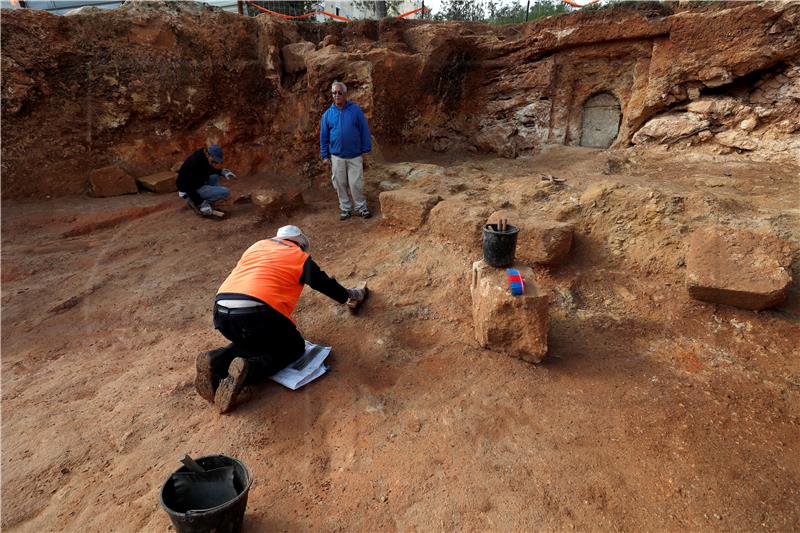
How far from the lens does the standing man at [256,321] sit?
2703 millimetres

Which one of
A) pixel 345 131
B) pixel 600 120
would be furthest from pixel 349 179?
pixel 600 120

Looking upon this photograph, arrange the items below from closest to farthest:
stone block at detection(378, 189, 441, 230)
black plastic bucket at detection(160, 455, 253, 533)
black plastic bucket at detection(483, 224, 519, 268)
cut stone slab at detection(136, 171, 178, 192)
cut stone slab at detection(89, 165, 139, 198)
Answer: black plastic bucket at detection(160, 455, 253, 533) < black plastic bucket at detection(483, 224, 519, 268) < stone block at detection(378, 189, 441, 230) < cut stone slab at detection(89, 165, 139, 198) < cut stone slab at detection(136, 171, 178, 192)

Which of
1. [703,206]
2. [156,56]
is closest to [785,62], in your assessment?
[703,206]

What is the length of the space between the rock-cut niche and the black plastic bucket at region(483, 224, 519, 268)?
16.5 feet

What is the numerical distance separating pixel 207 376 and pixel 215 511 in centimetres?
114

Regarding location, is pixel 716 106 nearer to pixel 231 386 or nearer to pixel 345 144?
pixel 345 144

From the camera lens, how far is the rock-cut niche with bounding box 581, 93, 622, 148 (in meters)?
6.85

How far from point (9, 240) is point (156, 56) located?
3495 mm

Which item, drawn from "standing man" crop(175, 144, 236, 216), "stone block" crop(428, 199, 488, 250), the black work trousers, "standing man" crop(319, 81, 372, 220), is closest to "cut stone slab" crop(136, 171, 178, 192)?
"standing man" crop(175, 144, 236, 216)

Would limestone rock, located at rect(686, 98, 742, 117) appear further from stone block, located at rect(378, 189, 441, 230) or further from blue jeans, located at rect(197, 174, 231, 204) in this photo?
blue jeans, located at rect(197, 174, 231, 204)

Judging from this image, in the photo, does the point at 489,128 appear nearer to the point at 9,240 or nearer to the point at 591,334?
the point at 591,334

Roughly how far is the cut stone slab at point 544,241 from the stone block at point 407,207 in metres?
1.17

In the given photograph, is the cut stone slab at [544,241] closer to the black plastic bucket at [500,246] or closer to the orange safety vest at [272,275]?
the black plastic bucket at [500,246]

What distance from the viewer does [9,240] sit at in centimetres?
522
